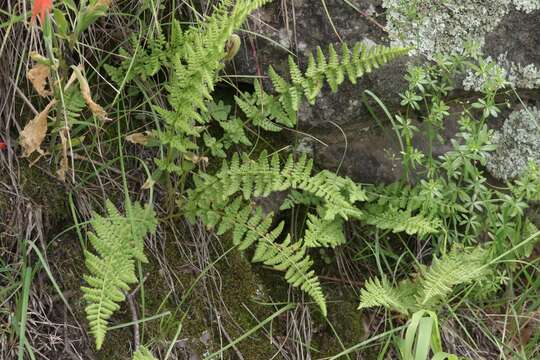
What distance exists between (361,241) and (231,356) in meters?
0.68

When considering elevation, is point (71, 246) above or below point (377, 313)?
above

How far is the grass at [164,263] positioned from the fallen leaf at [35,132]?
0.13 ft

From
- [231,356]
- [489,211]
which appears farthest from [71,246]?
[489,211]

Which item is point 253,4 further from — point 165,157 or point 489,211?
point 489,211

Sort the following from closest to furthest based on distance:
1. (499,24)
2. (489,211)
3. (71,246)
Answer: (71,246) → (489,211) → (499,24)

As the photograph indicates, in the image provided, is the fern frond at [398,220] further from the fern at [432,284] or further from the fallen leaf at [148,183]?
the fallen leaf at [148,183]

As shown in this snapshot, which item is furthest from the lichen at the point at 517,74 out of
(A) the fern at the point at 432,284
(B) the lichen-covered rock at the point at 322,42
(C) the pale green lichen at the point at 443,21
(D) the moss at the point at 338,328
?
(D) the moss at the point at 338,328

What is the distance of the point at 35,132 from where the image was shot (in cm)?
233

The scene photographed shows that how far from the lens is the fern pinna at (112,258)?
2039 mm

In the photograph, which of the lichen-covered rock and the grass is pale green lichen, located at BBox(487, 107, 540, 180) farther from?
the lichen-covered rock

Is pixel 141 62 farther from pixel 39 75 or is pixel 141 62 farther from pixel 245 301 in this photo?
pixel 245 301

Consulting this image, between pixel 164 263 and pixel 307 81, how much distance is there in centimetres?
81

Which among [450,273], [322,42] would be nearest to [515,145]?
Answer: [450,273]

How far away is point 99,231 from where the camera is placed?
221 cm
